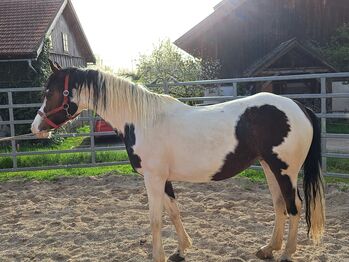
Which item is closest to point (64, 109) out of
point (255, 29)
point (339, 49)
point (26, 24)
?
point (339, 49)

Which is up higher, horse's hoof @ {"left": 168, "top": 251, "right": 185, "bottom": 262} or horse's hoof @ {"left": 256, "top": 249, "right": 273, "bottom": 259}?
horse's hoof @ {"left": 256, "top": 249, "right": 273, "bottom": 259}

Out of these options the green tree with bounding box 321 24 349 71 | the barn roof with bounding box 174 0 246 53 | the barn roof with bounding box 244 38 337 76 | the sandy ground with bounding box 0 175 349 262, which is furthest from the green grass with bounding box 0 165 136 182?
the green tree with bounding box 321 24 349 71

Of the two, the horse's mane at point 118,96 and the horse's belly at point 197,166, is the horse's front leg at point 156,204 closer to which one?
the horse's belly at point 197,166

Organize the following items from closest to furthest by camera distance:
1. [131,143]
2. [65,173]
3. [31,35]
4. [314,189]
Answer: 1. [131,143]
2. [314,189]
3. [65,173]
4. [31,35]

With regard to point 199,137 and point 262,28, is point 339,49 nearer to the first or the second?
point 262,28

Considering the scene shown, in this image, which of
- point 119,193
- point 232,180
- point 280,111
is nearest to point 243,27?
point 232,180

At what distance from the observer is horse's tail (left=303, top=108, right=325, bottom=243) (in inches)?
127

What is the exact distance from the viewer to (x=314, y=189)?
326 cm

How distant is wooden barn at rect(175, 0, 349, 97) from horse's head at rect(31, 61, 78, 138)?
33.8 feet

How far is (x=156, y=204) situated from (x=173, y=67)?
58.2 feet

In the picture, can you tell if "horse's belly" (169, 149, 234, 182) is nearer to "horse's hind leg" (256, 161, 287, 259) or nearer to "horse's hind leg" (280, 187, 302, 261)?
"horse's hind leg" (256, 161, 287, 259)

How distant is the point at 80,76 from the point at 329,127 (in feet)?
32.3

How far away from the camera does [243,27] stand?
1341 cm

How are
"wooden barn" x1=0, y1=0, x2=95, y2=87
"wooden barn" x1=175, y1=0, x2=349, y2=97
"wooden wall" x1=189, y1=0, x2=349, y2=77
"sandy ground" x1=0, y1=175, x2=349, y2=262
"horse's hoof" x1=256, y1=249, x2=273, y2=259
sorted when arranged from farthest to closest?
"wooden wall" x1=189, y1=0, x2=349, y2=77, "wooden barn" x1=175, y1=0, x2=349, y2=97, "wooden barn" x1=0, y1=0, x2=95, y2=87, "sandy ground" x1=0, y1=175, x2=349, y2=262, "horse's hoof" x1=256, y1=249, x2=273, y2=259
